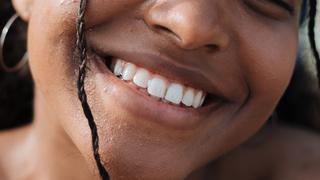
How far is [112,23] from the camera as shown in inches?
62.2

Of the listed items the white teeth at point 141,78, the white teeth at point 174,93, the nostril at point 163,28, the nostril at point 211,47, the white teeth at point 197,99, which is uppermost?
the nostril at point 163,28

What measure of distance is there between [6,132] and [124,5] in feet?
3.40

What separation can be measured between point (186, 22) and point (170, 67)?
0.14 meters

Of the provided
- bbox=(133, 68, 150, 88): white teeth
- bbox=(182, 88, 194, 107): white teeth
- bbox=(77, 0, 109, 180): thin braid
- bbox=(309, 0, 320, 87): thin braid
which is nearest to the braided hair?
bbox=(77, 0, 109, 180): thin braid

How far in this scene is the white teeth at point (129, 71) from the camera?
1.60 m

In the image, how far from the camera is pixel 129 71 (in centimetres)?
160

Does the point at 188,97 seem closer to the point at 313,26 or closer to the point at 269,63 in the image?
the point at 269,63

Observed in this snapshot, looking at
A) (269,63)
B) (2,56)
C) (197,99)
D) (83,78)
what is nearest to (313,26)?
(269,63)

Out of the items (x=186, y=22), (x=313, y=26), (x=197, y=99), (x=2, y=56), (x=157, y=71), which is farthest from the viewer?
(x=2, y=56)

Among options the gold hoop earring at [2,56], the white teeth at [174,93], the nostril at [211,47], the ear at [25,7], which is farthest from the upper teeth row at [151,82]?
the gold hoop earring at [2,56]

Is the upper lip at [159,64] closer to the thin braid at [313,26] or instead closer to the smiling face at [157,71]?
the smiling face at [157,71]

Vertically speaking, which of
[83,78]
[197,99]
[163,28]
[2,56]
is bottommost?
[2,56]

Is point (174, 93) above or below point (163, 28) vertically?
below

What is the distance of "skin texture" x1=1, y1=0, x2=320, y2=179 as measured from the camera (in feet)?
5.07
